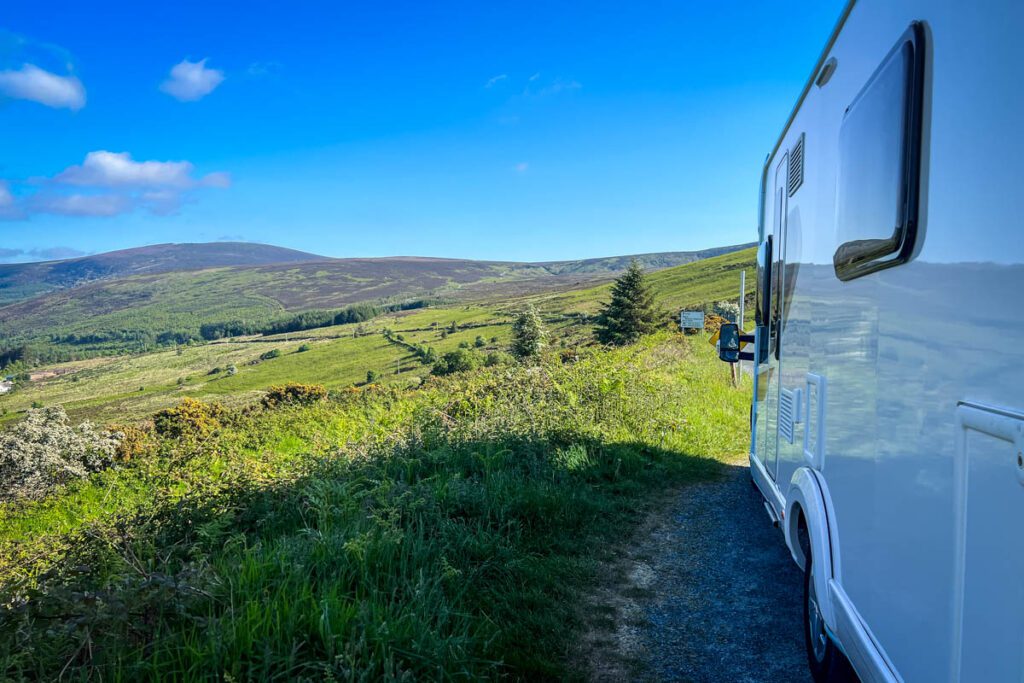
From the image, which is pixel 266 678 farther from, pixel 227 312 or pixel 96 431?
pixel 227 312

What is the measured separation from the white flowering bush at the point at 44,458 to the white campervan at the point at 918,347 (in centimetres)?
1001

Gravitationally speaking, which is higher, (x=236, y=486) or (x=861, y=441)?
(x=861, y=441)

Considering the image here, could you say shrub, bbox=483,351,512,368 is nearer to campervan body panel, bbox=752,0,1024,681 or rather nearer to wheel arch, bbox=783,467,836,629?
wheel arch, bbox=783,467,836,629

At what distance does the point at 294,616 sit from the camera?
292 centimetres

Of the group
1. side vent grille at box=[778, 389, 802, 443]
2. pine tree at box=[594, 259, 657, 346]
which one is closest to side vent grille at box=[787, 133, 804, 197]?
side vent grille at box=[778, 389, 802, 443]

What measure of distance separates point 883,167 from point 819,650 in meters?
2.43

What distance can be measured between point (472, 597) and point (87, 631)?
2.01m

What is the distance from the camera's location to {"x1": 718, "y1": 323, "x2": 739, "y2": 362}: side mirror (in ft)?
17.5

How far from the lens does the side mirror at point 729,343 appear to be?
5332mm

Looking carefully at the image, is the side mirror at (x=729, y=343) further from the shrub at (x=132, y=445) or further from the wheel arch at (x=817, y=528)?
the shrub at (x=132, y=445)

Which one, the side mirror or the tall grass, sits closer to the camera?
the tall grass

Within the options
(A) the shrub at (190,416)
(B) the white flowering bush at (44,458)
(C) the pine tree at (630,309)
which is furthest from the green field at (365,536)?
(C) the pine tree at (630,309)

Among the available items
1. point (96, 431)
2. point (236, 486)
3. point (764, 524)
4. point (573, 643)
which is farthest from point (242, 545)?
point (96, 431)

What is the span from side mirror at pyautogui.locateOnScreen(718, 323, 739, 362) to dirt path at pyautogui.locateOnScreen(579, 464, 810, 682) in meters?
1.54
